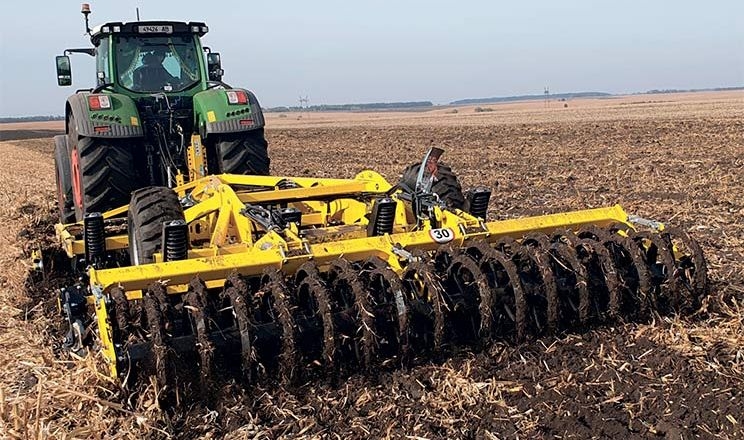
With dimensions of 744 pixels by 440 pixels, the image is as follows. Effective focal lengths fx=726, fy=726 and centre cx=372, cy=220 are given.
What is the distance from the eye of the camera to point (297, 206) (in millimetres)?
6090

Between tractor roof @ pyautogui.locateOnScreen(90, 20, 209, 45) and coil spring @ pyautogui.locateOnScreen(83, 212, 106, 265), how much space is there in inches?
117

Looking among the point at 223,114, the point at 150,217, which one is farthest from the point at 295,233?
the point at 223,114

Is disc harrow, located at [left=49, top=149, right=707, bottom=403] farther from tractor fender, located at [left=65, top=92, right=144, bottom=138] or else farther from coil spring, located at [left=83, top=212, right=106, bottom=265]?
tractor fender, located at [left=65, top=92, right=144, bottom=138]

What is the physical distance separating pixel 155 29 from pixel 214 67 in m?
0.83

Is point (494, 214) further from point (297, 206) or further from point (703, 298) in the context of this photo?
point (703, 298)

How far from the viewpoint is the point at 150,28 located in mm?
7398

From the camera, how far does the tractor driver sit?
7.39 m

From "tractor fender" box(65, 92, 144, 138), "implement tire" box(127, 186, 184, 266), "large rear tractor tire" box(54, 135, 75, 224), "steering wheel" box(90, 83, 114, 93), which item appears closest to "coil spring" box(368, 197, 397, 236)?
"implement tire" box(127, 186, 184, 266)

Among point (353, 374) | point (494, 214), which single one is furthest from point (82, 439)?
point (494, 214)

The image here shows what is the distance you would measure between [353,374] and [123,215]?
3244mm

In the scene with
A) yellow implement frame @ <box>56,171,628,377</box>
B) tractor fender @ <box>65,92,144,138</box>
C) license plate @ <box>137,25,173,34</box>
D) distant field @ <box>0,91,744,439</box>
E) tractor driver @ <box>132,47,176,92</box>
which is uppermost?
license plate @ <box>137,25,173,34</box>

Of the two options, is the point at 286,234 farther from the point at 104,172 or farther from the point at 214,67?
the point at 214,67

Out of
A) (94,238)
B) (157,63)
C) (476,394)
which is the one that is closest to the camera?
(476,394)

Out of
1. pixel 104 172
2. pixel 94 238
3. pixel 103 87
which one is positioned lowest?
pixel 94 238
